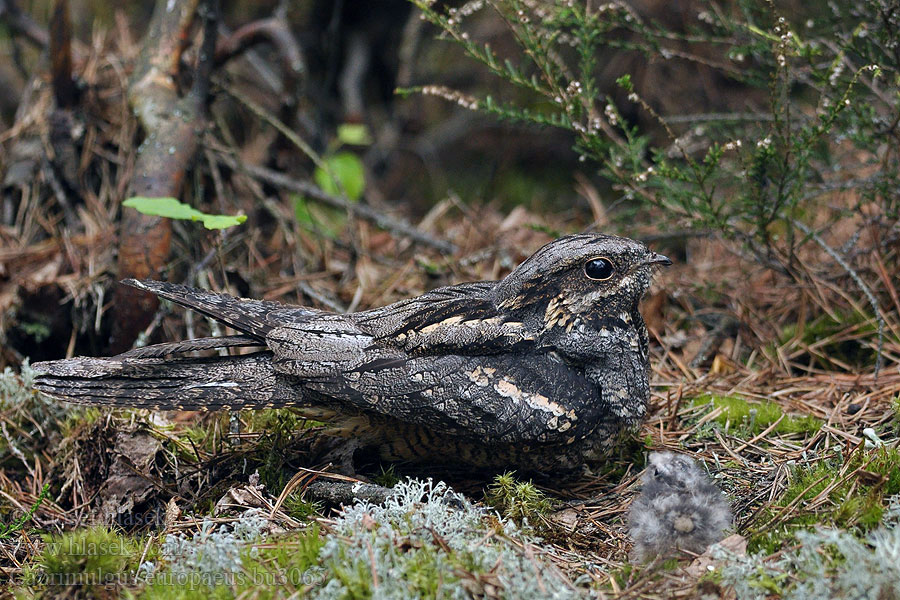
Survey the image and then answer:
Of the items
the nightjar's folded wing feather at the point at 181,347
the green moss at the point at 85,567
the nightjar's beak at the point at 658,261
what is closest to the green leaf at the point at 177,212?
the nightjar's folded wing feather at the point at 181,347

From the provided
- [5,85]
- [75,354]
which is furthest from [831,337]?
[5,85]

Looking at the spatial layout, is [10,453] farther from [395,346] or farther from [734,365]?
[734,365]

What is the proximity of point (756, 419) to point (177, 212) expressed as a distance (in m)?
2.67

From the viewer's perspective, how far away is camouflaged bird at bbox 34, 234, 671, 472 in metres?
2.77

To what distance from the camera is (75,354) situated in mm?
3918

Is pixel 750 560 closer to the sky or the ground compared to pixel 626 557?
closer to the sky

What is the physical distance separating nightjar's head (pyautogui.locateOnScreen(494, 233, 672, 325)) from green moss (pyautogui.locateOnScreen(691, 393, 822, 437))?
730 millimetres

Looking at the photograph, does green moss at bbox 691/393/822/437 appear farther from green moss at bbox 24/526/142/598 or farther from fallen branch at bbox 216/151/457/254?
green moss at bbox 24/526/142/598

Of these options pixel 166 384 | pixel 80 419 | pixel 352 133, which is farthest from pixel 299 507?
pixel 352 133

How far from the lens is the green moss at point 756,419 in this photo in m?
3.17

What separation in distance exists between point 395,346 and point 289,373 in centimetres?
41

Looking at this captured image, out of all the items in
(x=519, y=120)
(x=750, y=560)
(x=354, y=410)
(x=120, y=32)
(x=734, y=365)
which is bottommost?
(x=734, y=365)

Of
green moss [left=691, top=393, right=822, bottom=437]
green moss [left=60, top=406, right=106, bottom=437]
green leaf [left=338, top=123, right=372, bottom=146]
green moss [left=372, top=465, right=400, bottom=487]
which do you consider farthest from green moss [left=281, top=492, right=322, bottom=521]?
green leaf [left=338, top=123, right=372, bottom=146]

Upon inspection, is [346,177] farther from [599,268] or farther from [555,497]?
[555,497]
